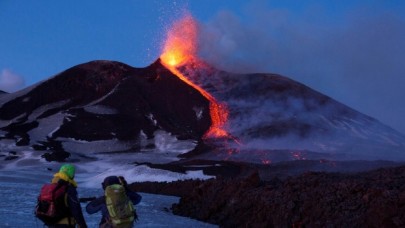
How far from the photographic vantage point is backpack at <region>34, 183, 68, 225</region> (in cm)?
657

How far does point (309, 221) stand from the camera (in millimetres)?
13453

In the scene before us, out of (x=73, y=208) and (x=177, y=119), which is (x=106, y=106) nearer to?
(x=177, y=119)

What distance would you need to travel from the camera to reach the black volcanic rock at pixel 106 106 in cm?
8888

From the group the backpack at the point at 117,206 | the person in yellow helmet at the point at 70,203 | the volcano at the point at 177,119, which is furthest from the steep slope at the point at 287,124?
the person in yellow helmet at the point at 70,203

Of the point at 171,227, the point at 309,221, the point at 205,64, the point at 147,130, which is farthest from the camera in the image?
the point at 205,64

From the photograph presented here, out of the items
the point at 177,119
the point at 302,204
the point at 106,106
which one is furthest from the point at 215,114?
the point at 302,204

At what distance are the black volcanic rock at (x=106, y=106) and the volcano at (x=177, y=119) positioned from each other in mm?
189

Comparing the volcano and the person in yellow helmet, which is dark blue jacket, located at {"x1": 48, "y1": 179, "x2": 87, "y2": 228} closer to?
the person in yellow helmet

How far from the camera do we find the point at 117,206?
6711mm

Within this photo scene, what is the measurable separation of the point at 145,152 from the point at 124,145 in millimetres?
6552

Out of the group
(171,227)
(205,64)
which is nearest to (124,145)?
(205,64)

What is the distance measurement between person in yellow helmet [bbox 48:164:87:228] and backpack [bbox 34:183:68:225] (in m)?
0.04

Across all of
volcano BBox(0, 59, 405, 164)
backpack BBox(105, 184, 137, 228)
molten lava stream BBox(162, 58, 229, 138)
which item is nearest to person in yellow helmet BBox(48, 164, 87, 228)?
backpack BBox(105, 184, 137, 228)

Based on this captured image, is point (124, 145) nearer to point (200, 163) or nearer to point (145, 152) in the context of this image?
point (145, 152)
